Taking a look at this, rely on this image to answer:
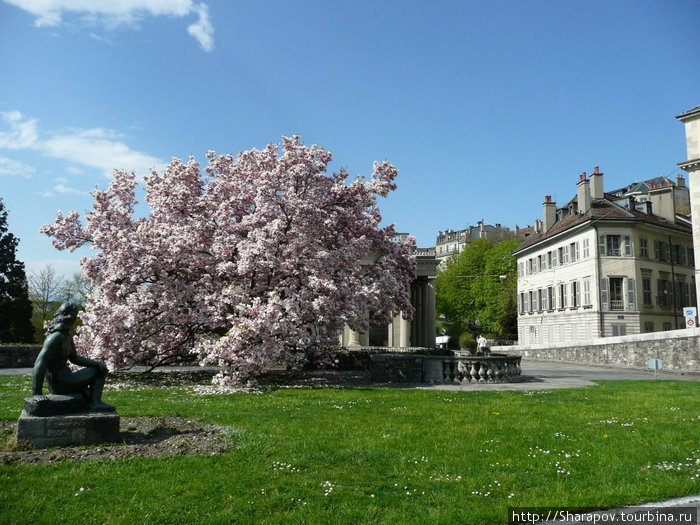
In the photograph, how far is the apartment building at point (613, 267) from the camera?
159 ft

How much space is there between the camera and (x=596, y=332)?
48188 mm

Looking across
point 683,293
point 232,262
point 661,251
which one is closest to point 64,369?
point 232,262

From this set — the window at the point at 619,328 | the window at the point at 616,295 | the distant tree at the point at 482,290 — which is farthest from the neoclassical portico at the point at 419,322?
the distant tree at the point at 482,290

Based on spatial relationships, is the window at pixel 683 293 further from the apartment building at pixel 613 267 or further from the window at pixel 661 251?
the window at pixel 661 251

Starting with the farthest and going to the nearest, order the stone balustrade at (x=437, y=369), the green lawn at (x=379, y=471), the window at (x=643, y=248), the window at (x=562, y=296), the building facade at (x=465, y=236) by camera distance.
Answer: the building facade at (x=465, y=236) → the window at (x=562, y=296) → the window at (x=643, y=248) → the stone balustrade at (x=437, y=369) → the green lawn at (x=379, y=471)

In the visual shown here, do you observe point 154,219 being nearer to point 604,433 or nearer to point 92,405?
point 92,405

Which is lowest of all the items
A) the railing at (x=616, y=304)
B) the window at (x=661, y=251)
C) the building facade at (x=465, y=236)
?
the railing at (x=616, y=304)

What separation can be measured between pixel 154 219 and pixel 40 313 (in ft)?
168

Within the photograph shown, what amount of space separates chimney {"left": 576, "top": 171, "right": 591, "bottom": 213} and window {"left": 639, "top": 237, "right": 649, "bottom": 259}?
221 inches

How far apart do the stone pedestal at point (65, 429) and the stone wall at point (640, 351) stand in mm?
30267

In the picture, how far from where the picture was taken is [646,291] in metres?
49.2

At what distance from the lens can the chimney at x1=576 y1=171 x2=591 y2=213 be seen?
52759 mm

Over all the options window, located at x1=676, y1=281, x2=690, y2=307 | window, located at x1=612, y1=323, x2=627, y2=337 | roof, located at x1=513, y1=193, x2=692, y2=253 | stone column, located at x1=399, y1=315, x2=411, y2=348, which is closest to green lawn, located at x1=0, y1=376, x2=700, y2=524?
stone column, located at x1=399, y1=315, x2=411, y2=348

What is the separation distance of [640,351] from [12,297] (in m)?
49.5
